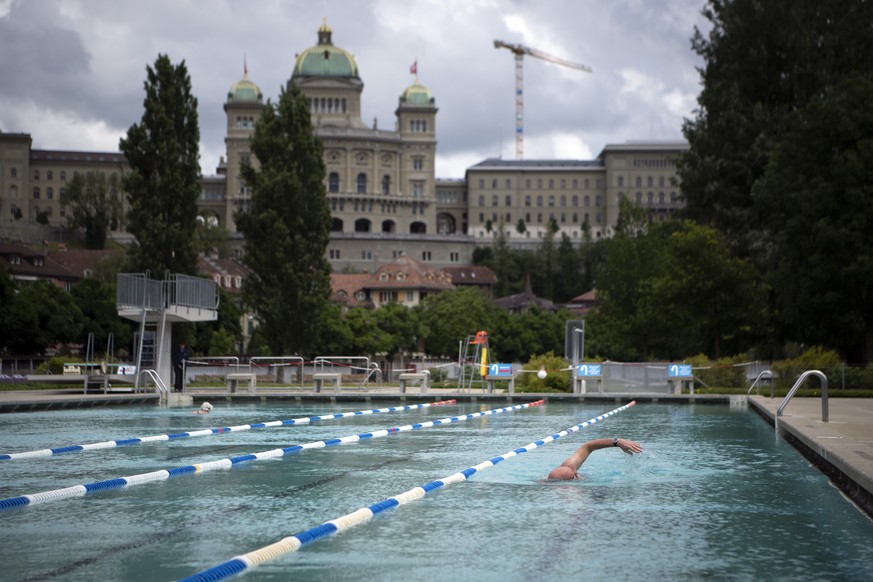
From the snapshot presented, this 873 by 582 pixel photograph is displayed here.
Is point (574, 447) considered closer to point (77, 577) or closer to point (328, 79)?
point (77, 577)

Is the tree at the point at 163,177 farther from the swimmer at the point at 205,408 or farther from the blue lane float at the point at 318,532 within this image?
the blue lane float at the point at 318,532

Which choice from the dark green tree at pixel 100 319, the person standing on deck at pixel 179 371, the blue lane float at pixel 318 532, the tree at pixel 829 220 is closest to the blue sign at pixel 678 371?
the tree at pixel 829 220

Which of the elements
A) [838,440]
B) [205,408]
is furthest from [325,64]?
[838,440]

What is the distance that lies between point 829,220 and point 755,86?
14.6m

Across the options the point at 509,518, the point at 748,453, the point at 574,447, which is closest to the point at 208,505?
the point at 509,518

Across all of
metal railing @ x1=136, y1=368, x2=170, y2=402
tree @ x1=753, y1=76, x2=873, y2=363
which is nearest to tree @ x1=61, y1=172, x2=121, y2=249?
metal railing @ x1=136, y1=368, x2=170, y2=402

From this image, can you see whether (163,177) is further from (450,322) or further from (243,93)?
(243,93)

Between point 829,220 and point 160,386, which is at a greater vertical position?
point 829,220

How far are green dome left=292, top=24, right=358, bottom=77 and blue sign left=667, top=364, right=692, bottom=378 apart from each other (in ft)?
536

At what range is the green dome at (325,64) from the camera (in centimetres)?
19788

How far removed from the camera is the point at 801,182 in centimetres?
4394

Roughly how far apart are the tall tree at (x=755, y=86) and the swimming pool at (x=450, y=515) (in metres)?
33.3

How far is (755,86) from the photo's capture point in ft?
179

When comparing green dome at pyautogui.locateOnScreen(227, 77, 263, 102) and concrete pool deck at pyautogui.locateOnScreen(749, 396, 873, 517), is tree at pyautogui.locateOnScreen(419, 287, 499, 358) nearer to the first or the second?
concrete pool deck at pyautogui.locateOnScreen(749, 396, 873, 517)
